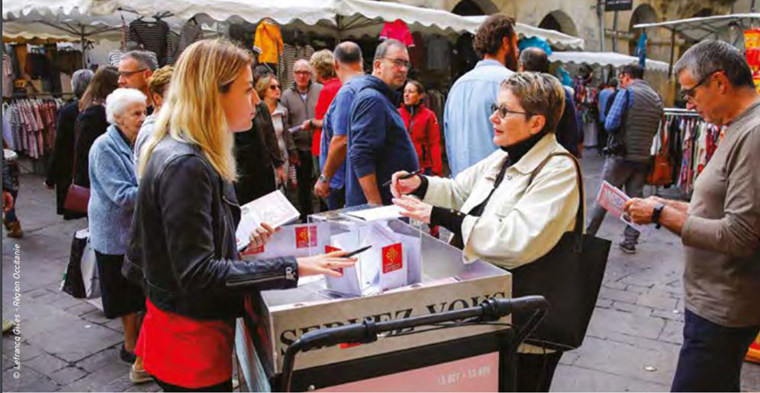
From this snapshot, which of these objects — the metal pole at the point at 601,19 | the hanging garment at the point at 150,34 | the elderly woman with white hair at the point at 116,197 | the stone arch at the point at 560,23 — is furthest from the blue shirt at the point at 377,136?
the metal pole at the point at 601,19

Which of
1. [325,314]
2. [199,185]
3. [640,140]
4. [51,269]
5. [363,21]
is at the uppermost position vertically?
[363,21]

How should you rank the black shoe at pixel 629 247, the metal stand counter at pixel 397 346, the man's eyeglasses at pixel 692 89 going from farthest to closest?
the black shoe at pixel 629 247, the man's eyeglasses at pixel 692 89, the metal stand counter at pixel 397 346

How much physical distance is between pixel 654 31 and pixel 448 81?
12.4 m

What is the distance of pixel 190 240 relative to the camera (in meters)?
1.58

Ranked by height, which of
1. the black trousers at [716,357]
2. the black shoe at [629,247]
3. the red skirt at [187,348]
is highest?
the red skirt at [187,348]

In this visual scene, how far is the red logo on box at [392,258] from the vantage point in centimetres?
170

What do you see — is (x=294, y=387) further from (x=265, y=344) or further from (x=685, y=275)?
(x=685, y=275)

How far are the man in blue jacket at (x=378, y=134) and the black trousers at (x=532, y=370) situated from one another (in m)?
1.71

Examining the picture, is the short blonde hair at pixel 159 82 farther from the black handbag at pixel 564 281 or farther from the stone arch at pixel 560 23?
the stone arch at pixel 560 23

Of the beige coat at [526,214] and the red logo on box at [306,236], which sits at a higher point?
the beige coat at [526,214]

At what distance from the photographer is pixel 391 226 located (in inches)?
77.2

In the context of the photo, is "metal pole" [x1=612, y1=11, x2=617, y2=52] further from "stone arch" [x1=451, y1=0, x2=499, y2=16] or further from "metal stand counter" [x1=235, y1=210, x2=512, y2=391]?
"metal stand counter" [x1=235, y1=210, x2=512, y2=391]

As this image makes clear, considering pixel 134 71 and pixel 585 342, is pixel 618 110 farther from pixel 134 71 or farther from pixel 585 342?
pixel 134 71

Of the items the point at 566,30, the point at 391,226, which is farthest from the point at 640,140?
the point at 566,30
